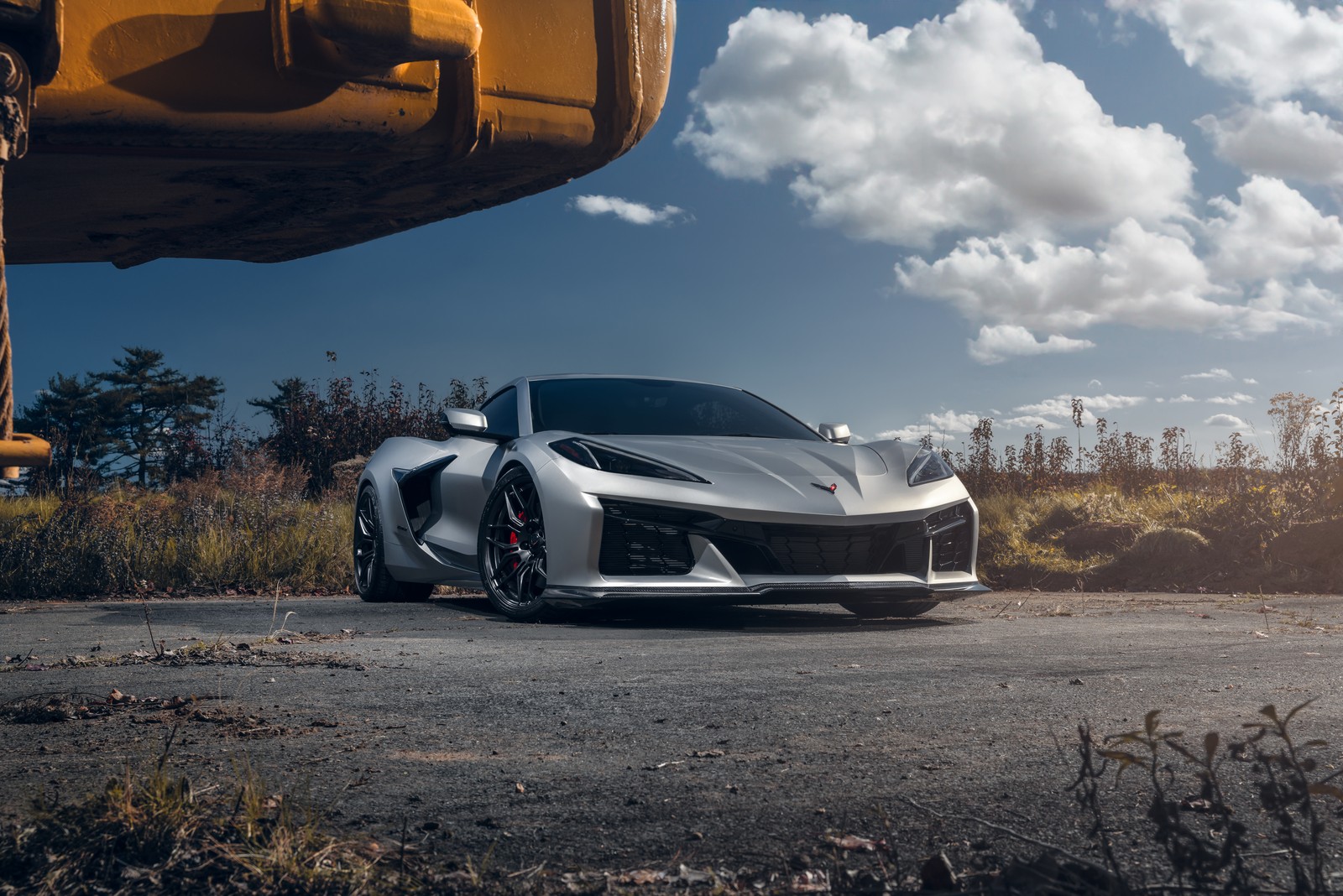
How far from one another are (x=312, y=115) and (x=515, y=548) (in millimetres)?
3160

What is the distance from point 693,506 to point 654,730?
2266 mm

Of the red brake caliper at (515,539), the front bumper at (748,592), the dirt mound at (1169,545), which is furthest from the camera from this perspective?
the dirt mound at (1169,545)

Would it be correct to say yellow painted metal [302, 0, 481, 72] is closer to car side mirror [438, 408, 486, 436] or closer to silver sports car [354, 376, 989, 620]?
silver sports car [354, 376, 989, 620]

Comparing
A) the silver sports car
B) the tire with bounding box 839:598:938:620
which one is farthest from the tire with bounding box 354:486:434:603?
the tire with bounding box 839:598:938:620

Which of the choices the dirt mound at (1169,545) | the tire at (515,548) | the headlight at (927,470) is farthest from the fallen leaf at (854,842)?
the dirt mound at (1169,545)

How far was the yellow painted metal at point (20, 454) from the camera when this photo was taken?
1971mm

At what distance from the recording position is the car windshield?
18.7 ft

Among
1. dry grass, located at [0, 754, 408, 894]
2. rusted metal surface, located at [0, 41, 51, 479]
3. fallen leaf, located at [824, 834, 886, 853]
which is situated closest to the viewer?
dry grass, located at [0, 754, 408, 894]

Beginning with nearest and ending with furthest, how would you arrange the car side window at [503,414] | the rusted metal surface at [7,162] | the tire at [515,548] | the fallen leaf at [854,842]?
the fallen leaf at [854,842] < the rusted metal surface at [7,162] < the tire at [515,548] < the car side window at [503,414]

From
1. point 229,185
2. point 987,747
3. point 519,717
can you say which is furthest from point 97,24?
point 987,747

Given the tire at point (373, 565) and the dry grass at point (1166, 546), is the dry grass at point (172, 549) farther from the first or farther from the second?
the dry grass at point (1166, 546)

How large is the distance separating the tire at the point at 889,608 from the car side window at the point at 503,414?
6.88 ft

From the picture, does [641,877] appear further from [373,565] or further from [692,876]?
[373,565]

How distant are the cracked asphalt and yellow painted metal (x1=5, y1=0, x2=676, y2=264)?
128cm
